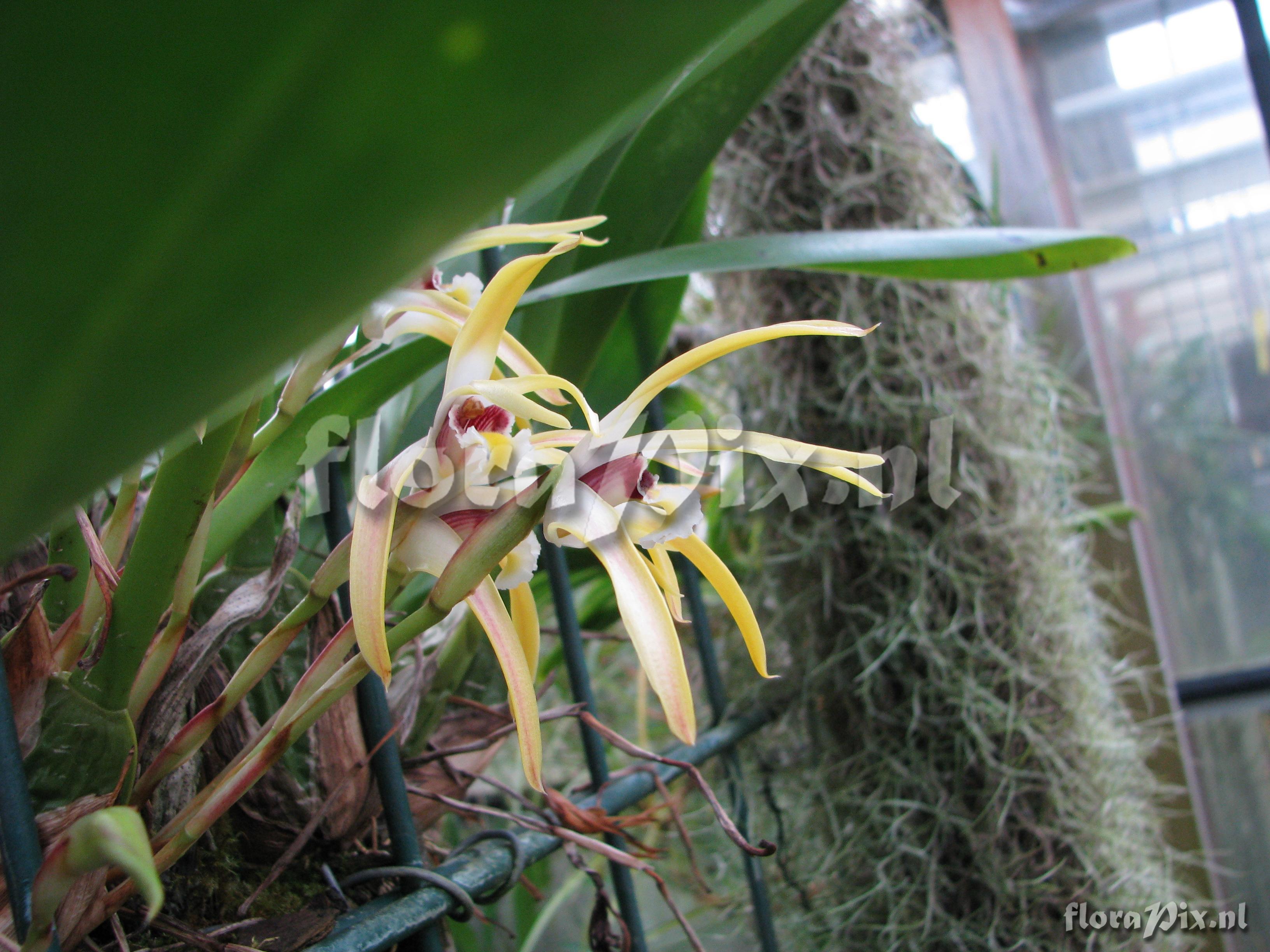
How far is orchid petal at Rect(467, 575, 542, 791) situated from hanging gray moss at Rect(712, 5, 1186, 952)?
0.45 m

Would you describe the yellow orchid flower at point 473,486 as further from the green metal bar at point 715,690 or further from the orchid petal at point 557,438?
the green metal bar at point 715,690

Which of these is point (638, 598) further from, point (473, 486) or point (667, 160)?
point (667, 160)

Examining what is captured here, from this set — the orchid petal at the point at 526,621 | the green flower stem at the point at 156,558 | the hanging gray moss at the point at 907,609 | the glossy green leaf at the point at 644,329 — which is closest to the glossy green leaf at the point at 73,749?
the green flower stem at the point at 156,558

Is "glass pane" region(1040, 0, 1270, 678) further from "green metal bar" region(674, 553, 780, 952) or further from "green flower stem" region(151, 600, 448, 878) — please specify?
"green flower stem" region(151, 600, 448, 878)

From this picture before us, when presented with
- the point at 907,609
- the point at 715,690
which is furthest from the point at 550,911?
the point at 907,609

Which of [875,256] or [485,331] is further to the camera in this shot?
[875,256]

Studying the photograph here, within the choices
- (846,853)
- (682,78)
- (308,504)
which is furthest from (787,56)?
(846,853)

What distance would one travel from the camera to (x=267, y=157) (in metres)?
0.07

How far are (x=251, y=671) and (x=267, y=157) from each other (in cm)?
19

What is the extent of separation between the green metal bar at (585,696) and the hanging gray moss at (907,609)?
0.22 metres

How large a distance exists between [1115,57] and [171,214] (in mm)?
1313

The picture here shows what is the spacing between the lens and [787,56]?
1.35 feet

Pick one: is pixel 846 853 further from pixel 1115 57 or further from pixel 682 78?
pixel 1115 57

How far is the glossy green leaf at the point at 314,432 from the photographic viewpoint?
29cm
